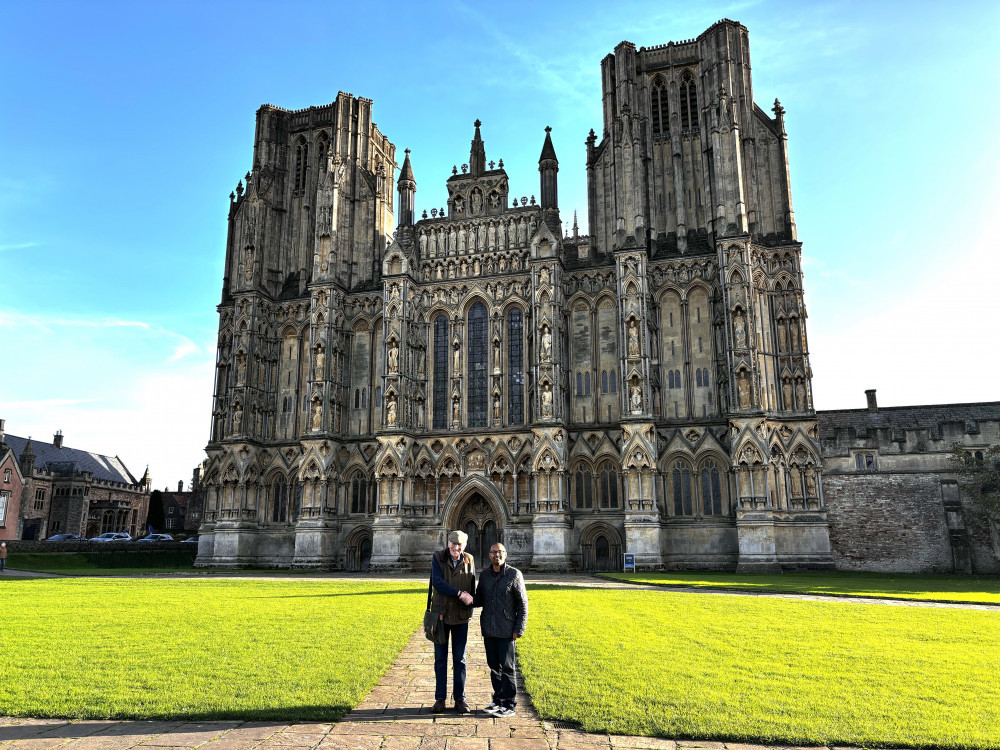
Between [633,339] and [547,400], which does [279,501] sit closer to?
[547,400]

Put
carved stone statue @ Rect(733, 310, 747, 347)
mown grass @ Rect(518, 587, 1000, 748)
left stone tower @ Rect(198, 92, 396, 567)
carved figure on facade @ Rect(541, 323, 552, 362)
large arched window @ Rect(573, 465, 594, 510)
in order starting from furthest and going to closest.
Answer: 1. left stone tower @ Rect(198, 92, 396, 567)
2. large arched window @ Rect(573, 465, 594, 510)
3. carved figure on facade @ Rect(541, 323, 552, 362)
4. carved stone statue @ Rect(733, 310, 747, 347)
5. mown grass @ Rect(518, 587, 1000, 748)

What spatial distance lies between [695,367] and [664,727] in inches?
1388

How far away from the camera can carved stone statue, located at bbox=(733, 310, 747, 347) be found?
38938mm

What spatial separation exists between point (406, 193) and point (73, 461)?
53881mm

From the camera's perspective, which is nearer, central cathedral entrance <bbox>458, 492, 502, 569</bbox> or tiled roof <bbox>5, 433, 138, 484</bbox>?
central cathedral entrance <bbox>458, 492, 502, 569</bbox>

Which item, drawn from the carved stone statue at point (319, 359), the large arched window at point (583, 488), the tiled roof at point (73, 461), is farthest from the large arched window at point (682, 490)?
the tiled roof at point (73, 461)

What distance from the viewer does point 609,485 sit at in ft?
134

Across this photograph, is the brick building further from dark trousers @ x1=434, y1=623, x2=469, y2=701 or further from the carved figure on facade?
dark trousers @ x1=434, y1=623, x2=469, y2=701

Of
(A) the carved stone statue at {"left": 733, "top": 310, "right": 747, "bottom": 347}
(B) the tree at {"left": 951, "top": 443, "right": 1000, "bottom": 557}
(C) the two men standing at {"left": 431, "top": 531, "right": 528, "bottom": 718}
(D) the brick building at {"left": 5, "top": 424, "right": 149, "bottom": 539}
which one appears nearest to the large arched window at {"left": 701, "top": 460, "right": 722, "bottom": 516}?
(A) the carved stone statue at {"left": 733, "top": 310, "right": 747, "bottom": 347}

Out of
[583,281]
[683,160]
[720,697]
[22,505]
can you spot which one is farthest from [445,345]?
[22,505]

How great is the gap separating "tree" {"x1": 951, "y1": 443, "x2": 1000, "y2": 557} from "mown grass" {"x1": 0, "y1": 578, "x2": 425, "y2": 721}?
3228cm

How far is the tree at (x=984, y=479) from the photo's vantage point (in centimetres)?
3772

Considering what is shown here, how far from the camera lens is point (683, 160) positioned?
44906mm

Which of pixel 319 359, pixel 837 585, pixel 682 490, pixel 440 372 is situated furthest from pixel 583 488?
pixel 319 359
